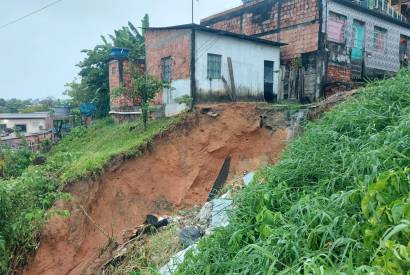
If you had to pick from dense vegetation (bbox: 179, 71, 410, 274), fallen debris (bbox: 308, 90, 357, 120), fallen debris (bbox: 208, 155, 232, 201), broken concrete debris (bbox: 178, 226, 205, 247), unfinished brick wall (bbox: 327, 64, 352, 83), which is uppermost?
unfinished brick wall (bbox: 327, 64, 352, 83)

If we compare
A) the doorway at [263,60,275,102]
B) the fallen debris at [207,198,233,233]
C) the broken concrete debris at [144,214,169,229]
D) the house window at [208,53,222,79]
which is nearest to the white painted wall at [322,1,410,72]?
the doorway at [263,60,275,102]

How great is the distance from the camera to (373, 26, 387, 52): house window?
45.4 ft

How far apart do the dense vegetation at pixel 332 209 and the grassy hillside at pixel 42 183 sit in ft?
11.3

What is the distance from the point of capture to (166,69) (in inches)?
435

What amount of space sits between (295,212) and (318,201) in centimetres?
23

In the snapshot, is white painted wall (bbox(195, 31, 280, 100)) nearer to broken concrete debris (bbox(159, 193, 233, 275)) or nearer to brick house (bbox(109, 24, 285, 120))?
brick house (bbox(109, 24, 285, 120))

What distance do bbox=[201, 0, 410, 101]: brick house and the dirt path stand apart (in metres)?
3.97

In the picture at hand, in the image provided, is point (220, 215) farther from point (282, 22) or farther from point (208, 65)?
point (282, 22)

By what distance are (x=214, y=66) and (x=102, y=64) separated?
696 centimetres

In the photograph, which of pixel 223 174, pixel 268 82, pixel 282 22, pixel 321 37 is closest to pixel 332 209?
pixel 223 174

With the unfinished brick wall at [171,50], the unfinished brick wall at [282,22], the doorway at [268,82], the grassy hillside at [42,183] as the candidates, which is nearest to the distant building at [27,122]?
the grassy hillside at [42,183]

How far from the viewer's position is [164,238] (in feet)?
16.7

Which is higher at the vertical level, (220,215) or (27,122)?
(220,215)

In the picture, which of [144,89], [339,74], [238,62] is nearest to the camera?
[144,89]
